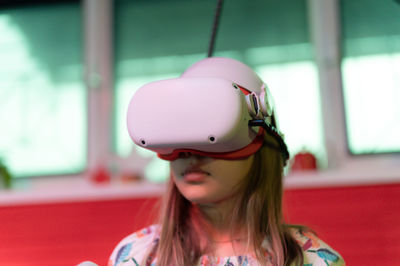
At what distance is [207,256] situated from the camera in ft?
2.21

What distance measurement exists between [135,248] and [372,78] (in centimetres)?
110

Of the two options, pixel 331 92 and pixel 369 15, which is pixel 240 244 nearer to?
pixel 331 92

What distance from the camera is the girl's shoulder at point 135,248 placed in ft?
2.31

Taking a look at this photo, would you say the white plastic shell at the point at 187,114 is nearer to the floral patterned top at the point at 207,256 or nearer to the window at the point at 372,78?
the floral patterned top at the point at 207,256

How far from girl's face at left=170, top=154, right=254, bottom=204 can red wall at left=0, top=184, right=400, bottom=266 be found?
345 mm

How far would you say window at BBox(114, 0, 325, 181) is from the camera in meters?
1.57

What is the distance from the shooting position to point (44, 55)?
1809mm

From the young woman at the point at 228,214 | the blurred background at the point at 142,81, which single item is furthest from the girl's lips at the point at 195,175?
the blurred background at the point at 142,81

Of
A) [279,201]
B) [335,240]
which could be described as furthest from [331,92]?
[279,201]

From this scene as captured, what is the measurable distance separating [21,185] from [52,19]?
24.7 inches

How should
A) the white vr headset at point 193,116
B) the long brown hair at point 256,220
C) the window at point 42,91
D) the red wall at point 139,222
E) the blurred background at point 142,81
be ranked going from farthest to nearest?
1. the window at point 42,91
2. the blurred background at point 142,81
3. the red wall at point 139,222
4. the long brown hair at point 256,220
5. the white vr headset at point 193,116

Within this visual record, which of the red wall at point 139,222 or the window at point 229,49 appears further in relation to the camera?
the window at point 229,49

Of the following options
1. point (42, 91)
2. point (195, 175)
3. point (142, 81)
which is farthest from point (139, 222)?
point (42, 91)

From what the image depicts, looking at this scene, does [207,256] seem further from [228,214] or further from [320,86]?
[320,86]
